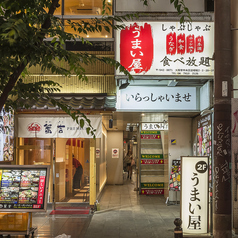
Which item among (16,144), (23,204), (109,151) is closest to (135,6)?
(16,144)

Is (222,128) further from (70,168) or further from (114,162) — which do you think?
(114,162)

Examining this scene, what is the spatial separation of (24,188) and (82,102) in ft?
13.0

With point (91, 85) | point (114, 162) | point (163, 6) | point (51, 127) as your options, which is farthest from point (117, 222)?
point (114, 162)

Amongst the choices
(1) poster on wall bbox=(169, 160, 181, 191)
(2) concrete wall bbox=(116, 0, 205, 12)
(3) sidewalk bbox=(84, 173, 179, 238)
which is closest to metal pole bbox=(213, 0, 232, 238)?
(3) sidewalk bbox=(84, 173, 179, 238)

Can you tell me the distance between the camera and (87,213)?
461 inches

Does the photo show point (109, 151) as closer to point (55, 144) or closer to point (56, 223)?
point (55, 144)

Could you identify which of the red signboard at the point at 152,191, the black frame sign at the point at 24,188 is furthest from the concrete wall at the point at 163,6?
the red signboard at the point at 152,191

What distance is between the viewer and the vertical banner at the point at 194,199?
7.59 m

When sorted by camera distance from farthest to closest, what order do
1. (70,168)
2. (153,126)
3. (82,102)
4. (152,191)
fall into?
1. (152,191)
2. (153,126)
3. (70,168)
4. (82,102)

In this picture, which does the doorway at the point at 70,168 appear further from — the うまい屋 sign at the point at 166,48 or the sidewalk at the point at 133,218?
the うまい屋 sign at the point at 166,48

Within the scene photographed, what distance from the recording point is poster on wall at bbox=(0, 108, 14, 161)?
10.9 meters

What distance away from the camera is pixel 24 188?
8.59 m

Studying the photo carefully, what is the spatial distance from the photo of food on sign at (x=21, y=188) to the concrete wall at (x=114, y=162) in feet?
44.0

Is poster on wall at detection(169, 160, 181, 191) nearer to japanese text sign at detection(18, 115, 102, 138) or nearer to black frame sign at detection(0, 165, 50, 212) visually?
japanese text sign at detection(18, 115, 102, 138)
